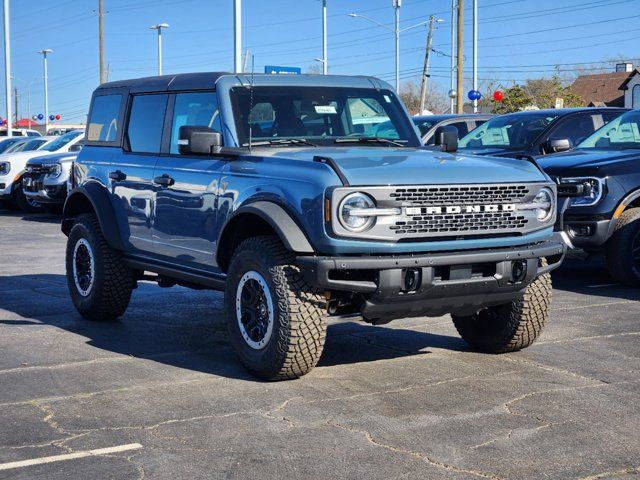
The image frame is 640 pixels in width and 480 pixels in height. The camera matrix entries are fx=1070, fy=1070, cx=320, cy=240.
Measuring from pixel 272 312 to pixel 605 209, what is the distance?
4.94 metres

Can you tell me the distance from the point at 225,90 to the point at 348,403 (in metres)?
2.58

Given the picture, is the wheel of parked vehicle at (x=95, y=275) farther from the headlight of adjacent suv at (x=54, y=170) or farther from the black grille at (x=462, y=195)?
the headlight of adjacent suv at (x=54, y=170)

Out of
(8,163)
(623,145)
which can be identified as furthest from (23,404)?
(8,163)

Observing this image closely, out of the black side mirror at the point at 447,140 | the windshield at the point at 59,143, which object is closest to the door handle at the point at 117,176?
the black side mirror at the point at 447,140

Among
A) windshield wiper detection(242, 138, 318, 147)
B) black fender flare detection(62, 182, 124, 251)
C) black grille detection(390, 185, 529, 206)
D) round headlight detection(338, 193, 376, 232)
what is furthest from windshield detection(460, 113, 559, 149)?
round headlight detection(338, 193, 376, 232)

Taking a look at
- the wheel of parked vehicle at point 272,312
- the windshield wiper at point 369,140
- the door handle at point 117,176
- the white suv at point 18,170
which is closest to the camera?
the wheel of parked vehicle at point 272,312

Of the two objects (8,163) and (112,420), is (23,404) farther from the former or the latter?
(8,163)

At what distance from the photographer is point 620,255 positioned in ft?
33.9

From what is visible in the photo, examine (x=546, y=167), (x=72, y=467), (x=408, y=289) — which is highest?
(x=546, y=167)

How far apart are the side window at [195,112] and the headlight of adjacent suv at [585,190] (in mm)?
4144

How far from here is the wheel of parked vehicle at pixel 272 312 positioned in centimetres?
625

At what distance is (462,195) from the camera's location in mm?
6398

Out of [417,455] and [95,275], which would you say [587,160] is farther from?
[417,455]

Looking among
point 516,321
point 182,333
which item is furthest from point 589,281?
point 182,333
